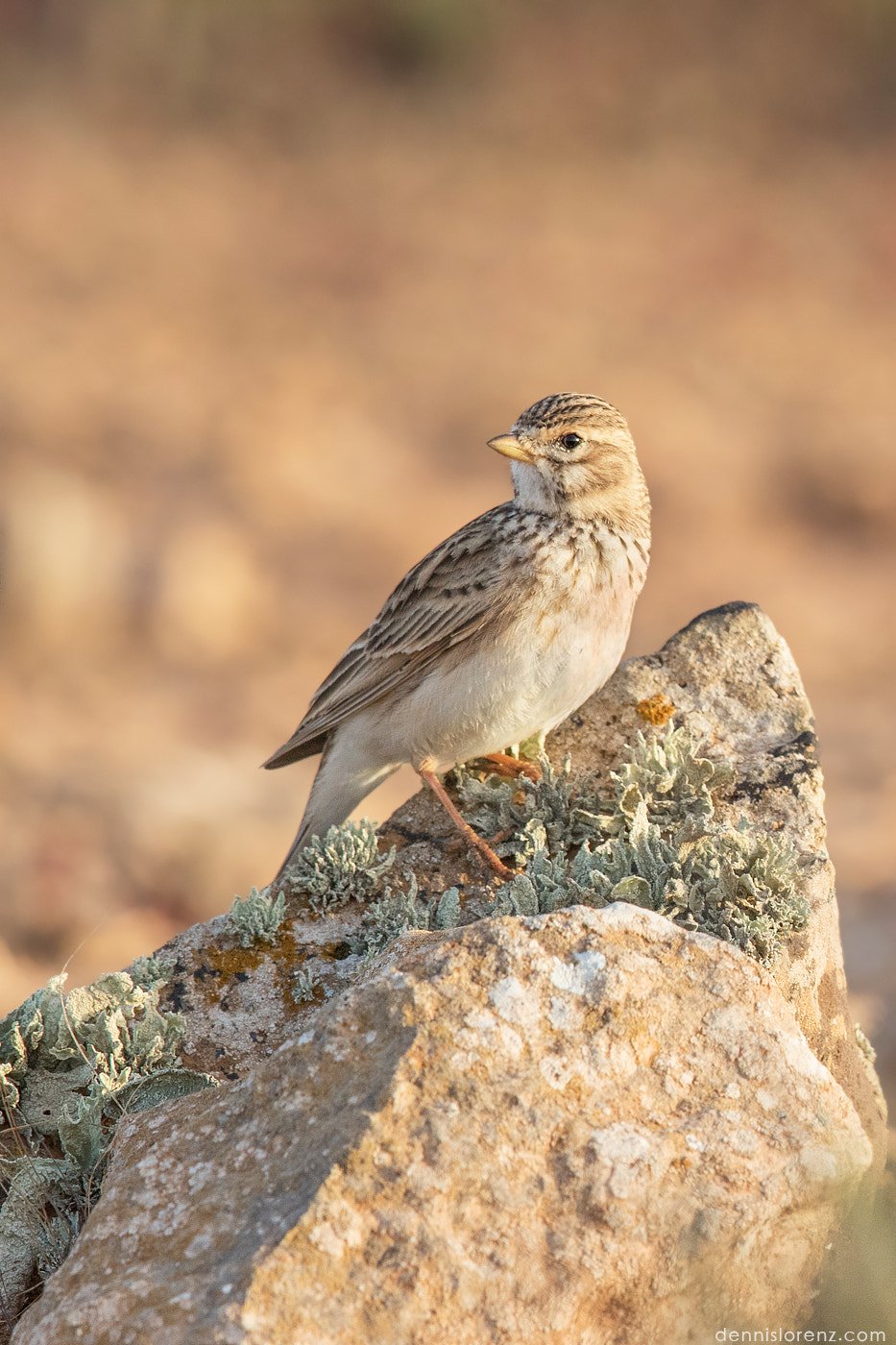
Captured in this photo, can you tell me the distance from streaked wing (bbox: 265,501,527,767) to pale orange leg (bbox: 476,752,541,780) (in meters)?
0.55

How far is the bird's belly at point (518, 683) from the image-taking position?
210 inches

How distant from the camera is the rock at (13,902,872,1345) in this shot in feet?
8.71

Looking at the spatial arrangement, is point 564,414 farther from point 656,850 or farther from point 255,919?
point 255,919

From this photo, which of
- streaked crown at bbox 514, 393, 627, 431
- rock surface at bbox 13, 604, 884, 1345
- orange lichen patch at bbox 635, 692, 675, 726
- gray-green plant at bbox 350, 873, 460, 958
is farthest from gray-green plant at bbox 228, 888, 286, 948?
streaked crown at bbox 514, 393, 627, 431

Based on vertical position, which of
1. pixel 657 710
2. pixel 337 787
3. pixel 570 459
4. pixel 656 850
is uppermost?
pixel 570 459

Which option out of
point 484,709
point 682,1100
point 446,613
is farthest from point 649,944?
point 446,613

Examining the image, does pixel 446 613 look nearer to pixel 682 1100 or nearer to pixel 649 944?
pixel 649 944

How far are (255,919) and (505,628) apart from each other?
1680 mm

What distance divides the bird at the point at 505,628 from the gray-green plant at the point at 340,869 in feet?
0.61

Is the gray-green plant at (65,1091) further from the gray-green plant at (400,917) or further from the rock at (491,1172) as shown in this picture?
the gray-green plant at (400,917)

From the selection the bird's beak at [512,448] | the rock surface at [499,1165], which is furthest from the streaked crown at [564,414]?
the rock surface at [499,1165]

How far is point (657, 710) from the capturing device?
5711 millimetres

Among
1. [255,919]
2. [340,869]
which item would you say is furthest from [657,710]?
[255,919]

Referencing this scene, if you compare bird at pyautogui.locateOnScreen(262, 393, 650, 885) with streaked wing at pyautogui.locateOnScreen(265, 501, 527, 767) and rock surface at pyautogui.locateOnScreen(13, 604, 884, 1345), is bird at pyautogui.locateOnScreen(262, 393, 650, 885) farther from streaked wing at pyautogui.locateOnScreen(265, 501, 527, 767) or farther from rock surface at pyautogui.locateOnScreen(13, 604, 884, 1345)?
rock surface at pyautogui.locateOnScreen(13, 604, 884, 1345)
